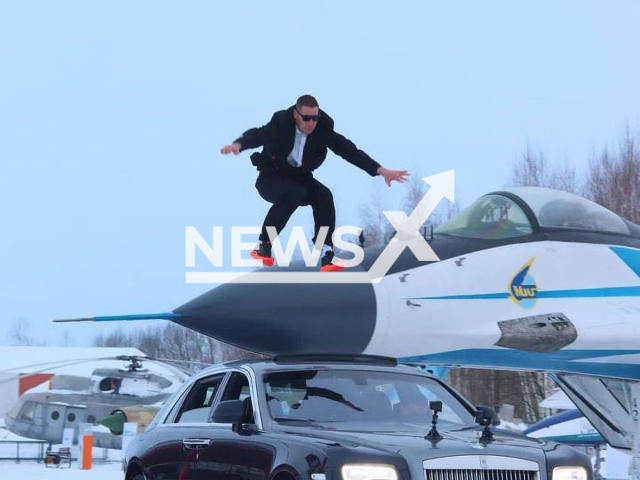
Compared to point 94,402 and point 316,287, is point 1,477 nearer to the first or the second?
point 94,402

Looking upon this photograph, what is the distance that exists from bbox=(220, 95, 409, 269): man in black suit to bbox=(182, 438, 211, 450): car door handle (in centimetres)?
136

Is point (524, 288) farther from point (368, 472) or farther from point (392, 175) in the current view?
point (368, 472)

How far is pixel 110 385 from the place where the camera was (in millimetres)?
32188

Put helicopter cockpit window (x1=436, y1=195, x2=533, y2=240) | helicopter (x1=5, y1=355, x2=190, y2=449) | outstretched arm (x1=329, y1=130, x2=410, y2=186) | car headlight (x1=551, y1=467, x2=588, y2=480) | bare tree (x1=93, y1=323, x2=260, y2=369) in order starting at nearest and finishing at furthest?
car headlight (x1=551, y1=467, x2=588, y2=480) < outstretched arm (x1=329, y1=130, x2=410, y2=186) < helicopter cockpit window (x1=436, y1=195, x2=533, y2=240) < helicopter (x1=5, y1=355, x2=190, y2=449) < bare tree (x1=93, y1=323, x2=260, y2=369)

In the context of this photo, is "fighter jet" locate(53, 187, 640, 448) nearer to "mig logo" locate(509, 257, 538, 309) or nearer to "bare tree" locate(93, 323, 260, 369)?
"mig logo" locate(509, 257, 538, 309)

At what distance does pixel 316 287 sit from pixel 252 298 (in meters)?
0.55

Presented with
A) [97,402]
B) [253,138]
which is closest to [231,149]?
[253,138]

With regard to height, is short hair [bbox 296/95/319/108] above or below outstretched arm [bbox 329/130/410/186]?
above

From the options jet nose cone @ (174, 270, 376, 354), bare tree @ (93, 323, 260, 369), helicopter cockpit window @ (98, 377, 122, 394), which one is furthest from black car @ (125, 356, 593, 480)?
bare tree @ (93, 323, 260, 369)

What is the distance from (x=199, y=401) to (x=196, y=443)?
0.71 m

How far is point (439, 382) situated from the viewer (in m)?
8.10

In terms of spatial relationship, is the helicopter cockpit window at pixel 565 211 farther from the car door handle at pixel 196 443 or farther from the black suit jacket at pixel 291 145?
the car door handle at pixel 196 443

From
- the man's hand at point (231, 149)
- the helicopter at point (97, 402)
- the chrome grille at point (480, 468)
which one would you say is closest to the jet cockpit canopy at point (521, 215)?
the man's hand at point (231, 149)

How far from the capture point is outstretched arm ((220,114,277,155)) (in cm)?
751
